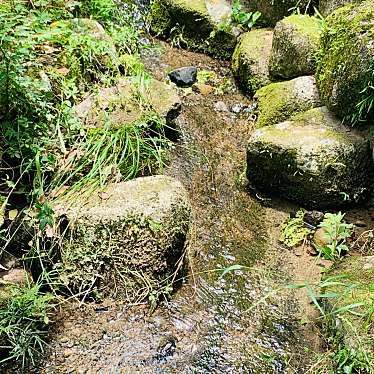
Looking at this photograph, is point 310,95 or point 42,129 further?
point 310,95

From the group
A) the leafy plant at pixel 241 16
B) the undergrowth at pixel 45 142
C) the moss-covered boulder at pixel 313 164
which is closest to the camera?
the undergrowth at pixel 45 142

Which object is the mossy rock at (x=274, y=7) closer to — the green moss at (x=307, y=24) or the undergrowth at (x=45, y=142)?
the green moss at (x=307, y=24)

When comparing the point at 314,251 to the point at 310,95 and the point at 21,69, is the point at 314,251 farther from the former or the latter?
the point at 21,69

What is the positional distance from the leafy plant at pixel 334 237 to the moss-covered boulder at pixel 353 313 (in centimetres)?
17

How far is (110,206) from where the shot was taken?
10.4ft

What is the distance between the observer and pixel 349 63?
12.8ft

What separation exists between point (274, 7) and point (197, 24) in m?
0.89

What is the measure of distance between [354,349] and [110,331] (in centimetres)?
130

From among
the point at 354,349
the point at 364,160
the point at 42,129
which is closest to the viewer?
the point at 354,349

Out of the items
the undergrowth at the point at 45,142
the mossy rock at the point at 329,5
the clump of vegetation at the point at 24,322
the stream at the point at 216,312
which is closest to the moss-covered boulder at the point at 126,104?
the undergrowth at the point at 45,142

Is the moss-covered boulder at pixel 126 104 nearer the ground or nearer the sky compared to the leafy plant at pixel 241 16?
nearer the ground

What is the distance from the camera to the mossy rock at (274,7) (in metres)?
5.38

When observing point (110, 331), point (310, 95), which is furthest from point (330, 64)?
point (110, 331)

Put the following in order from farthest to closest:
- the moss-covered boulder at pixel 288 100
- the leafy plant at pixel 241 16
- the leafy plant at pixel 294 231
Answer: the leafy plant at pixel 241 16, the moss-covered boulder at pixel 288 100, the leafy plant at pixel 294 231
